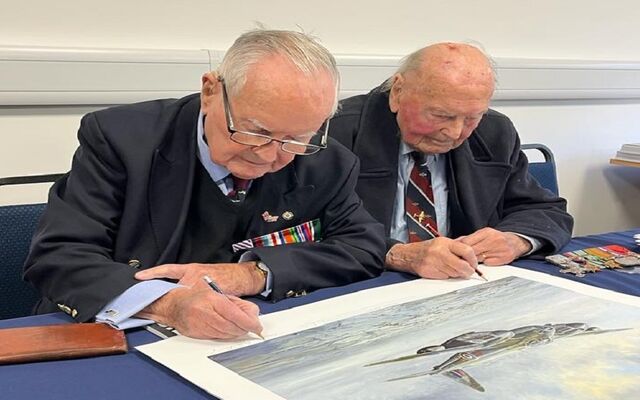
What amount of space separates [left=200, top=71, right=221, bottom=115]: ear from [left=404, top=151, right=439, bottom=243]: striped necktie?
66cm

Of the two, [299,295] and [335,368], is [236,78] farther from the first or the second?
[335,368]

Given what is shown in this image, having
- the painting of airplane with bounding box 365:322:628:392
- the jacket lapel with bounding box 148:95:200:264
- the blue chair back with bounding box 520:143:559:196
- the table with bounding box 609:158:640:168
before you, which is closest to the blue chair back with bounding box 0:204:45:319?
the jacket lapel with bounding box 148:95:200:264

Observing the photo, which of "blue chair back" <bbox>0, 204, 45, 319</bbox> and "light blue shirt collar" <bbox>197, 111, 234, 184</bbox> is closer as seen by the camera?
"light blue shirt collar" <bbox>197, 111, 234, 184</bbox>

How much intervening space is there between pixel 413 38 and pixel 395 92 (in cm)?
98

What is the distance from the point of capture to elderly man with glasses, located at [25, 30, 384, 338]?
115 centimetres

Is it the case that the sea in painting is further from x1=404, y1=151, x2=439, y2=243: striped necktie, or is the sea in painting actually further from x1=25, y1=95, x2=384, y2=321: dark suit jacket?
x1=404, y1=151, x2=439, y2=243: striped necktie

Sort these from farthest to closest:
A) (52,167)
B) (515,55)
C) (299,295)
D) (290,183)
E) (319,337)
Answer: (515,55), (52,167), (290,183), (299,295), (319,337)

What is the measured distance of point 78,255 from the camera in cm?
121

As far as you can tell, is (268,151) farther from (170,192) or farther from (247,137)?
(170,192)

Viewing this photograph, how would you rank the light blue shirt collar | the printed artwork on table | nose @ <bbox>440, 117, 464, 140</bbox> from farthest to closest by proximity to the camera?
1. nose @ <bbox>440, 117, 464, 140</bbox>
2. the printed artwork on table
3. the light blue shirt collar

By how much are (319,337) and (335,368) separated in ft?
0.38

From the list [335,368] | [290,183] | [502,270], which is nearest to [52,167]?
[290,183]

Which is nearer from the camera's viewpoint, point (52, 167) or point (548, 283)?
point (548, 283)

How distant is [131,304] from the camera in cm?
112
